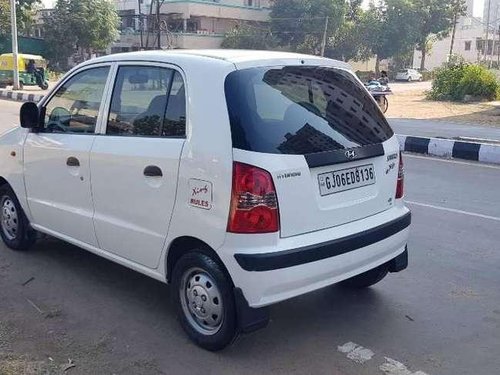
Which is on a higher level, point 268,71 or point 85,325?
point 268,71

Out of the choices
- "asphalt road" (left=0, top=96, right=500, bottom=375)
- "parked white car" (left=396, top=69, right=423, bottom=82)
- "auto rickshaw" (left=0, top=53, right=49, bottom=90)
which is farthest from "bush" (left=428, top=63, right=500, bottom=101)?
"parked white car" (left=396, top=69, right=423, bottom=82)

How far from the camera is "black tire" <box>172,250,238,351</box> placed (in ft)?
10.5

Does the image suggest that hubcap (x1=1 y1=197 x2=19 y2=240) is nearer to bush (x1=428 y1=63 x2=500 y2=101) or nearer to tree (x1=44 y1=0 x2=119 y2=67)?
bush (x1=428 y1=63 x2=500 y2=101)

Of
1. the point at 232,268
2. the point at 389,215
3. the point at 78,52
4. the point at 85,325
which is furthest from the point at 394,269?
the point at 78,52

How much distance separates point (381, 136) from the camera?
3705 mm

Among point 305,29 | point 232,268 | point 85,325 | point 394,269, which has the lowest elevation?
point 85,325

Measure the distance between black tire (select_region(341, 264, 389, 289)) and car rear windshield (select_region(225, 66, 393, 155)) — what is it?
0.94 m

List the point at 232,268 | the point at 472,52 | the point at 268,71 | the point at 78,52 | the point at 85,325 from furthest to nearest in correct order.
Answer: the point at 472,52 → the point at 78,52 → the point at 85,325 → the point at 268,71 → the point at 232,268

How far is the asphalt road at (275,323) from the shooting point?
323 centimetres

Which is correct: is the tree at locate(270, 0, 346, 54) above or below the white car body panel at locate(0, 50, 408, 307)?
above

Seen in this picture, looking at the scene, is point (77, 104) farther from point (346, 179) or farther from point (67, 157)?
point (346, 179)

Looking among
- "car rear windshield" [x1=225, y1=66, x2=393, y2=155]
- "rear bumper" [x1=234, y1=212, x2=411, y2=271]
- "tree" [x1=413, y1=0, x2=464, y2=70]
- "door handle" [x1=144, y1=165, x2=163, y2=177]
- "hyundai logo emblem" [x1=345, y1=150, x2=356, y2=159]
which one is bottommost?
"rear bumper" [x1=234, y1=212, x2=411, y2=271]

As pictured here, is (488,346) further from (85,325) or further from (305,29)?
(305,29)

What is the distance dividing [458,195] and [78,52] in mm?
45624
